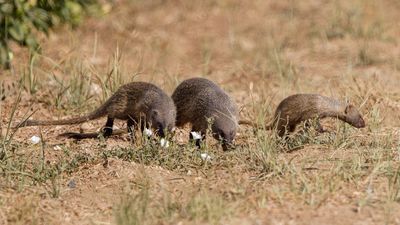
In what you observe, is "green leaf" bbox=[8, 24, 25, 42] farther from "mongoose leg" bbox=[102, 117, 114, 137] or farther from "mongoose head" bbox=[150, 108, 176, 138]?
"mongoose head" bbox=[150, 108, 176, 138]

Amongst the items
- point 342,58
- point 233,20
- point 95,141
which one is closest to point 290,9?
point 233,20

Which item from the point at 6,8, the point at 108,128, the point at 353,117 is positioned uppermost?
the point at 6,8

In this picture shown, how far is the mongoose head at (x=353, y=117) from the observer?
21.0 feet

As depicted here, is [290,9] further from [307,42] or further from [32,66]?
[32,66]

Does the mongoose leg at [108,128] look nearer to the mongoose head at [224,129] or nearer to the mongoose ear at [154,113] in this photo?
the mongoose ear at [154,113]

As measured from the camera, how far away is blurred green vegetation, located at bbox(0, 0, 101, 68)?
7828 mm

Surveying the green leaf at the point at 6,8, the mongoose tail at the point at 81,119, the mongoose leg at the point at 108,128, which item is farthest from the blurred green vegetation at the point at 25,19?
the mongoose leg at the point at 108,128

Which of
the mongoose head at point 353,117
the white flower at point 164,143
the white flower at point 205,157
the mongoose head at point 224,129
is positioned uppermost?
the white flower at point 164,143

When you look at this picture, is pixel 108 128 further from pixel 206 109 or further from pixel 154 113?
pixel 206 109

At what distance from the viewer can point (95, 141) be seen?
20.7 ft

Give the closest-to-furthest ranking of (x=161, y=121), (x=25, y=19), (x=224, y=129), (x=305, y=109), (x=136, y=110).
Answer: (x=224, y=129) < (x=161, y=121) < (x=136, y=110) < (x=305, y=109) < (x=25, y=19)

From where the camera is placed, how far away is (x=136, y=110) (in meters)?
6.47

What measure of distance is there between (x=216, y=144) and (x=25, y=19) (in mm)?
2898

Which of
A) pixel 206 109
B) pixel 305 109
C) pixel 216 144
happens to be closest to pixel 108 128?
pixel 206 109
